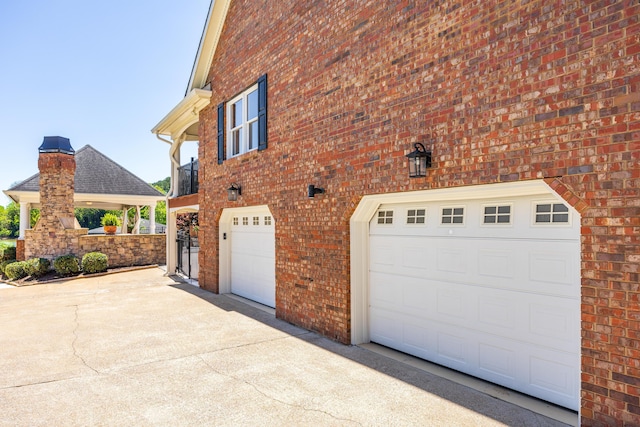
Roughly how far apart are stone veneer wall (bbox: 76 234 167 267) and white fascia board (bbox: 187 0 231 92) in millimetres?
8242

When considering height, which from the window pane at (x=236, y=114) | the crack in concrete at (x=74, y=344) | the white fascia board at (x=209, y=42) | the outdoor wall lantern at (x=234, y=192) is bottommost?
the crack in concrete at (x=74, y=344)

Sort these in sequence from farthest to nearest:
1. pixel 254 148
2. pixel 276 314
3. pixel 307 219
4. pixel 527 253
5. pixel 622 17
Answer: pixel 254 148 → pixel 276 314 → pixel 307 219 → pixel 527 253 → pixel 622 17

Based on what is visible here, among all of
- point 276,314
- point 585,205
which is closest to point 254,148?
point 276,314

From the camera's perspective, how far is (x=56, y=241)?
14.8 metres

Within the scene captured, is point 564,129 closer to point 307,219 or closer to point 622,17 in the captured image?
point 622,17

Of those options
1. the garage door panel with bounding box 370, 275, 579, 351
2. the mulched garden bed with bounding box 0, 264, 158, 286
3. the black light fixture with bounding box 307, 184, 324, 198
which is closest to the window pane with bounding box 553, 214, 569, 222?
the garage door panel with bounding box 370, 275, 579, 351

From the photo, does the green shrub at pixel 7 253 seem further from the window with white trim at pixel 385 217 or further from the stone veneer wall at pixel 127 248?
the window with white trim at pixel 385 217

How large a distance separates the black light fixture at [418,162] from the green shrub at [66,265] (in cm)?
1420

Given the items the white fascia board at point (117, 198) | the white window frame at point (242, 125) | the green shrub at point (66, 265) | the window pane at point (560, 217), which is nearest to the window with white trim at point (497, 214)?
the window pane at point (560, 217)

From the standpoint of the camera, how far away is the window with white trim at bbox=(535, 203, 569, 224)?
3.84m

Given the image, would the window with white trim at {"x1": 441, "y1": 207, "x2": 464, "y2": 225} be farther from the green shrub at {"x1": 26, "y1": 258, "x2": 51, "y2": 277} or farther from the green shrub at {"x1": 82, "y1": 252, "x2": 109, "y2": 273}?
the green shrub at {"x1": 26, "y1": 258, "x2": 51, "y2": 277}

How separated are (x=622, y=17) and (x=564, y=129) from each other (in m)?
0.97

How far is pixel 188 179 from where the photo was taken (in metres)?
13.4

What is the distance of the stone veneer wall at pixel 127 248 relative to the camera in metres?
15.6
